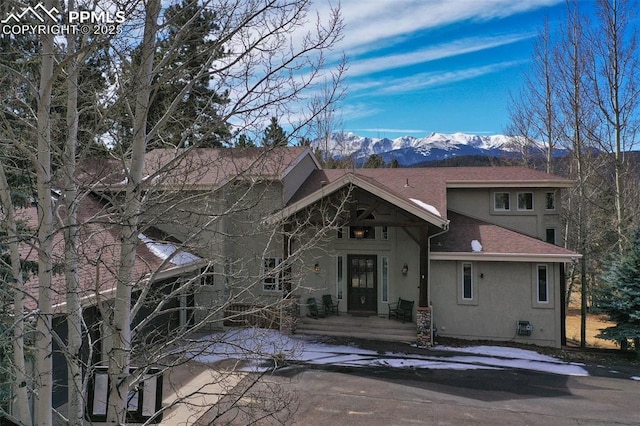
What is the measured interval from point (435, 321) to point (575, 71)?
11.7 metres

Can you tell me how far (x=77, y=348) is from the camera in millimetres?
3721

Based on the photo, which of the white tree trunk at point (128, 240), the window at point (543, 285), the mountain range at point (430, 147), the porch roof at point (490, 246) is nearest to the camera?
the white tree trunk at point (128, 240)

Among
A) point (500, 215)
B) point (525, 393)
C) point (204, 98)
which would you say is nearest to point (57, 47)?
point (204, 98)

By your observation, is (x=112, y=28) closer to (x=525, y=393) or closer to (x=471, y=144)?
(x=525, y=393)

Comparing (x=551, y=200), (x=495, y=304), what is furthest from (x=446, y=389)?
(x=551, y=200)

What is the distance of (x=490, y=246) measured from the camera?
15422 mm

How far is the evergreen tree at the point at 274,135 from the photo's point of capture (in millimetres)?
4504

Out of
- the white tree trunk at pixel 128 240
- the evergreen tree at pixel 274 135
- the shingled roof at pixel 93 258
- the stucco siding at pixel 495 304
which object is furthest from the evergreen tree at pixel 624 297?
the white tree trunk at pixel 128 240

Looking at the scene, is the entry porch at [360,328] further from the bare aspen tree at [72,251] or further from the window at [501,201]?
the bare aspen tree at [72,251]

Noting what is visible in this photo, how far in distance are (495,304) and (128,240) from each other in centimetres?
1432

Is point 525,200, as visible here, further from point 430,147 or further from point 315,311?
point 430,147

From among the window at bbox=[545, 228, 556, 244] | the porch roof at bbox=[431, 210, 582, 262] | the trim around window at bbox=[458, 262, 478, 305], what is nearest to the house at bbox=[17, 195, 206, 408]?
the porch roof at bbox=[431, 210, 582, 262]

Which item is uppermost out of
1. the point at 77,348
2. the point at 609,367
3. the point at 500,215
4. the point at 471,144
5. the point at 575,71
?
the point at 471,144

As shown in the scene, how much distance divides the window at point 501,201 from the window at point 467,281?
3.84 metres
